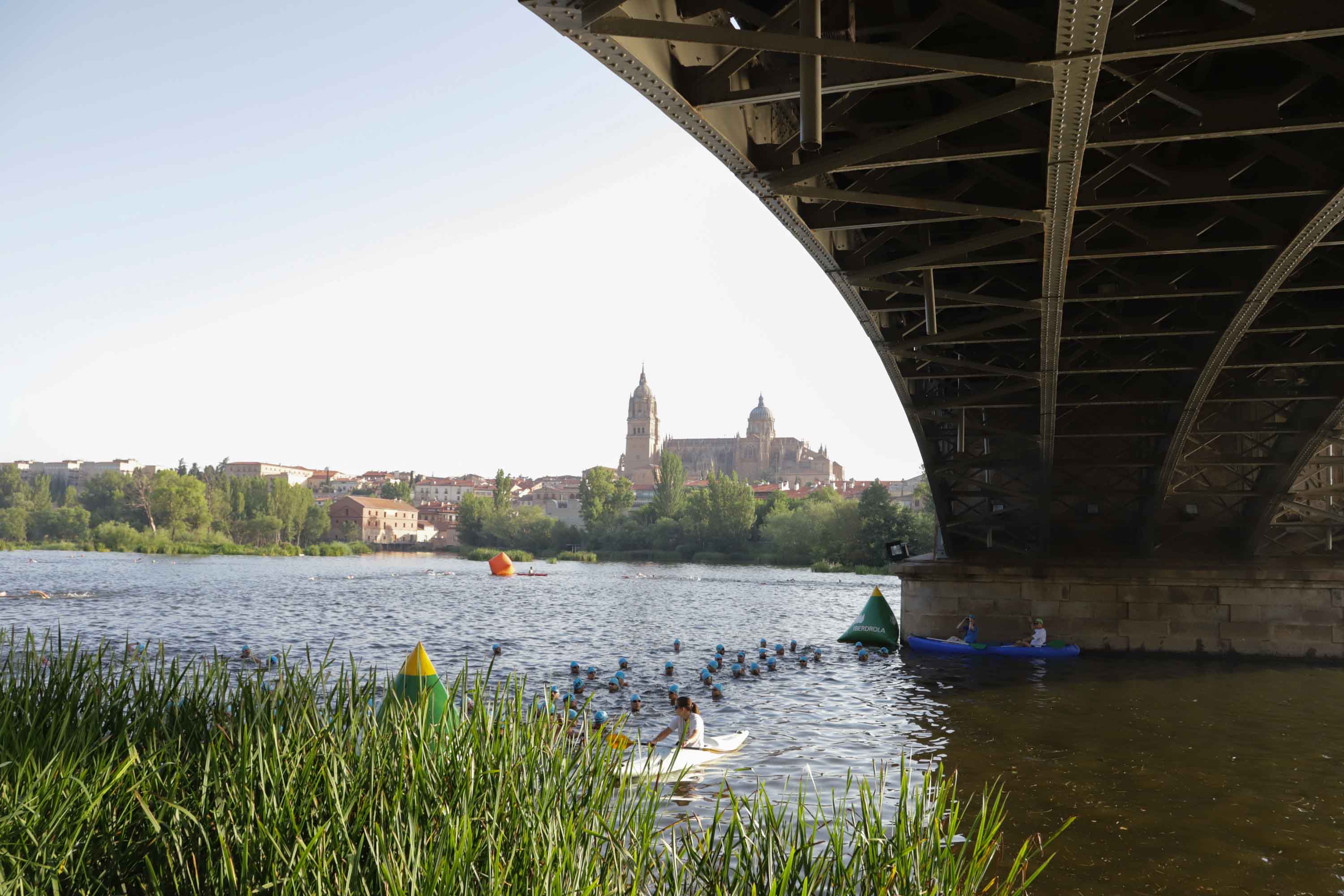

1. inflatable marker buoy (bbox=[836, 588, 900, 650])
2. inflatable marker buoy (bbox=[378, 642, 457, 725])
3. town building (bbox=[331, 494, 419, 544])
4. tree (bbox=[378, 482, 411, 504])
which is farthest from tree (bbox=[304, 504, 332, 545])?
inflatable marker buoy (bbox=[378, 642, 457, 725])

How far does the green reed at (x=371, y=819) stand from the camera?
4.00m

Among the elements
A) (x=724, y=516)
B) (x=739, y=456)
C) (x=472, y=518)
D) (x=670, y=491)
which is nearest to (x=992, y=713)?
(x=724, y=516)

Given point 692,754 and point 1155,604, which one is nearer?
point 692,754

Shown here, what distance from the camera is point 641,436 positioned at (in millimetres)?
196250

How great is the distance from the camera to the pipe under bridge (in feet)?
20.6

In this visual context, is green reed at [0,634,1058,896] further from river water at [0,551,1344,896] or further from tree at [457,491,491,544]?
tree at [457,491,491,544]

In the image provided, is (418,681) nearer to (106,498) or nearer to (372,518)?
(106,498)

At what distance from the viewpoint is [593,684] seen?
1838cm

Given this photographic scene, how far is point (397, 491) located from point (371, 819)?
177 m

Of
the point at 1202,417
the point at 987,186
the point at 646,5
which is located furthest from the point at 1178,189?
the point at 1202,417

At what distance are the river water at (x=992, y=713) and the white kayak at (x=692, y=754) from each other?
0.23 metres

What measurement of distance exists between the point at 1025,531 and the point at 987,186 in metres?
13.2

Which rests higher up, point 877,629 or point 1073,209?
point 1073,209

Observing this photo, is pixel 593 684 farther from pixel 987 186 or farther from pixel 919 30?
pixel 919 30
